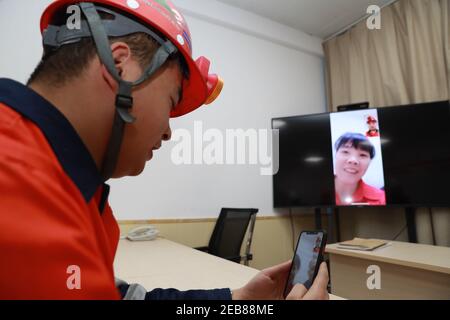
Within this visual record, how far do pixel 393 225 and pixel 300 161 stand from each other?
1.09 m

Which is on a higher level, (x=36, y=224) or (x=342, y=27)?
(x=342, y=27)

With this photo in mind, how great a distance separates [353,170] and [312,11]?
1746mm

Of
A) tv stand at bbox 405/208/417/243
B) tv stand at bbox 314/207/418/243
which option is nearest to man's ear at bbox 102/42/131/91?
tv stand at bbox 314/207/418/243

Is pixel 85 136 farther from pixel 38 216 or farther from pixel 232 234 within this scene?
pixel 232 234

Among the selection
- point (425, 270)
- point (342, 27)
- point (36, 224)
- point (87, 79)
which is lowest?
point (425, 270)

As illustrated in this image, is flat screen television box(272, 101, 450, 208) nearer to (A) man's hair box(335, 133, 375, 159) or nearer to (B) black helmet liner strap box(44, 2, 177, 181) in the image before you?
(A) man's hair box(335, 133, 375, 159)

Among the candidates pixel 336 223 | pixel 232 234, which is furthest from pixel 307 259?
A: pixel 336 223

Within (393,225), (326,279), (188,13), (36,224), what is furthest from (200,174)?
(36,224)

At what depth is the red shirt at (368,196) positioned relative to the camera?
2541 millimetres

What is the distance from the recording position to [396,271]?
1.59m

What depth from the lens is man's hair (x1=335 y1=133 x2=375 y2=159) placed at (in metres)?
2.62

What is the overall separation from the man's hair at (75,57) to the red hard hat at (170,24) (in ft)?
0.11

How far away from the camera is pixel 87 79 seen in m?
0.49
